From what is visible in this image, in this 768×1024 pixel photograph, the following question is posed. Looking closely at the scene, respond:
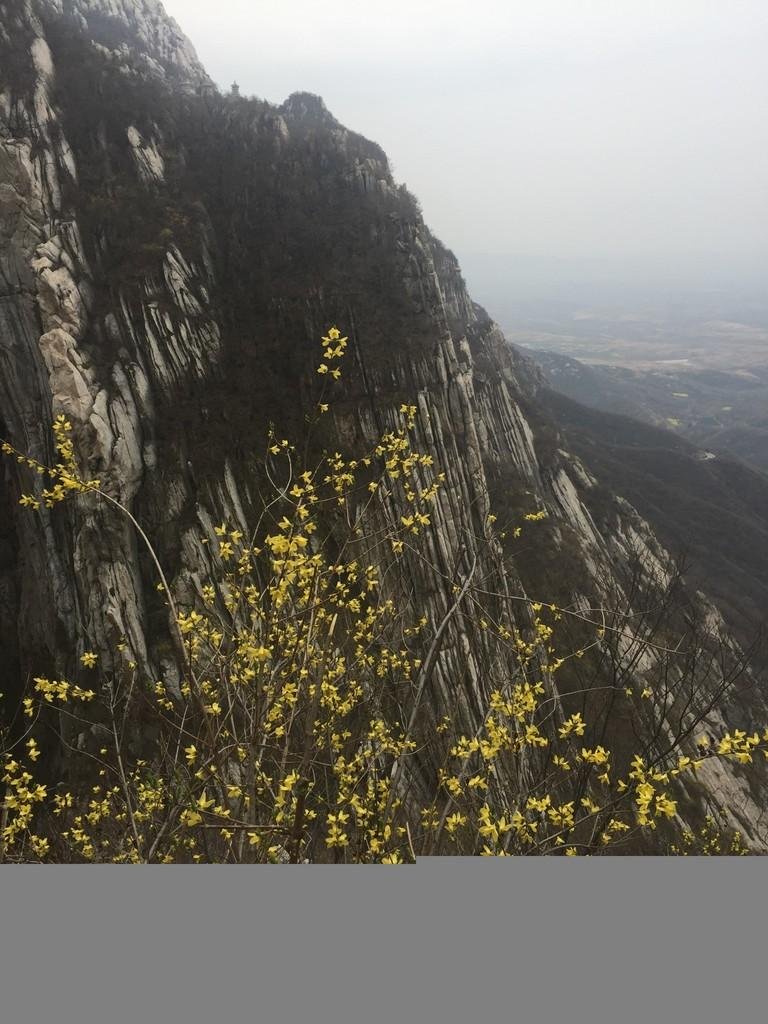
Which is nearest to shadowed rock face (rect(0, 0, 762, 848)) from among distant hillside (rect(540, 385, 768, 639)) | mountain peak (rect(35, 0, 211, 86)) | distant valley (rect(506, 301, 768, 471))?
distant hillside (rect(540, 385, 768, 639))

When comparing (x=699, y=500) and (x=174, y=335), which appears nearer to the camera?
(x=174, y=335)

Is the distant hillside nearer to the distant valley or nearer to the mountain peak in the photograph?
the distant valley

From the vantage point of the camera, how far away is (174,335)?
24.9 meters

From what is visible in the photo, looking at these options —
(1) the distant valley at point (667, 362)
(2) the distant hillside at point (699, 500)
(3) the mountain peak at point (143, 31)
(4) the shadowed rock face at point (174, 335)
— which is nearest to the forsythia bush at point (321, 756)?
(4) the shadowed rock face at point (174, 335)

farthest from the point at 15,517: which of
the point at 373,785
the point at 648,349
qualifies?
the point at 648,349

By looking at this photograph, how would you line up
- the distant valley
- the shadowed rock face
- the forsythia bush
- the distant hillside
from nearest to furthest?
the forsythia bush
the shadowed rock face
the distant hillside
the distant valley

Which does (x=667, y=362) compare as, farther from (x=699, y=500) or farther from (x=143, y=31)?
(x=143, y=31)

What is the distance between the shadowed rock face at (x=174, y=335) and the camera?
21.0m

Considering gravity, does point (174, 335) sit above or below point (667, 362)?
above

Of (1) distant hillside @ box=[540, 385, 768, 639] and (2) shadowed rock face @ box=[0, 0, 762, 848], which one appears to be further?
(1) distant hillside @ box=[540, 385, 768, 639]

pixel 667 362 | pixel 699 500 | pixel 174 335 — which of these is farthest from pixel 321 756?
pixel 667 362

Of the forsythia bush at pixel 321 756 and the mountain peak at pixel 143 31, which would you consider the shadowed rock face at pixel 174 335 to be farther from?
the mountain peak at pixel 143 31

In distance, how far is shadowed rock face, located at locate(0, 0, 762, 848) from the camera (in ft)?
69.0

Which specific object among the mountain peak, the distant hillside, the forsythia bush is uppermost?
the mountain peak
